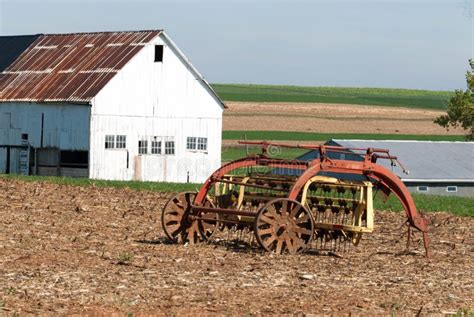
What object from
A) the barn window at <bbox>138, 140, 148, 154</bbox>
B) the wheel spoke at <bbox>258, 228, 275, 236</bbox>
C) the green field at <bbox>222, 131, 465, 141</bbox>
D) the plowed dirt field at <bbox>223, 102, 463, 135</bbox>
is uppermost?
the plowed dirt field at <bbox>223, 102, 463, 135</bbox>

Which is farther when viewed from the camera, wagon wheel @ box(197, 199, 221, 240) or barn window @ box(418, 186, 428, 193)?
barn window @ box(418, 186, 428, 193)

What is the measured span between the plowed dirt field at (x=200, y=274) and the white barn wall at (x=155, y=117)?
65.4ft

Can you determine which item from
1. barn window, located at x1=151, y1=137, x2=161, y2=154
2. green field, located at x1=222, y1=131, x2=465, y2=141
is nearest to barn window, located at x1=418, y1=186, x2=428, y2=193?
barn window, located at x1=151, y1=137, x2=161, y2=154

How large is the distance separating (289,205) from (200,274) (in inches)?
112

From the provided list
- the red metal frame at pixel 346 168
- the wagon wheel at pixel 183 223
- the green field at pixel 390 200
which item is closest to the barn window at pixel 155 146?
the green field at pixel 390 200

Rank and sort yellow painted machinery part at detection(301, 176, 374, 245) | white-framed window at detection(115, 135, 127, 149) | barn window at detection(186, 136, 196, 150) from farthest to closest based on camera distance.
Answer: barn window at detection(186, 136, 196, 150) < white-framed window at detection(115, 135, 127, 149) < yellow painted machinery part at detection(301, 176, 374, 245)

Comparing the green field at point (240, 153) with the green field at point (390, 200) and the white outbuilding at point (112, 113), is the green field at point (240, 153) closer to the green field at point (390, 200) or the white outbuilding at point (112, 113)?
the white outbuilding at point (112, 113)

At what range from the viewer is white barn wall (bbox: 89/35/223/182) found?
43.4 m

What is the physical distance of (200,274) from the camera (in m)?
15.5

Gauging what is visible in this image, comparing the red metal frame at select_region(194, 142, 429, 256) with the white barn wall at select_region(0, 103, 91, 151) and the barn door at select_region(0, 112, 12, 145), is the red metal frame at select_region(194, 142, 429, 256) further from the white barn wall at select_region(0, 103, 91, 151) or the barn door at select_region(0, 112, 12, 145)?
the barn door at select_region(0, 112, 12, 145)

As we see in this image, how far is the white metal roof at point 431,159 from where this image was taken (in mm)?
56562

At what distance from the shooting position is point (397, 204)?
103ft

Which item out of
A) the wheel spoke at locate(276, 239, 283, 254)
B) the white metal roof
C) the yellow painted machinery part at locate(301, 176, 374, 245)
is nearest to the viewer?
the wheel spoke at locate(276, 239, 283, 254)

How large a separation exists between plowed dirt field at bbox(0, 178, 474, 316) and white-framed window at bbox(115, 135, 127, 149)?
20.4 meters
